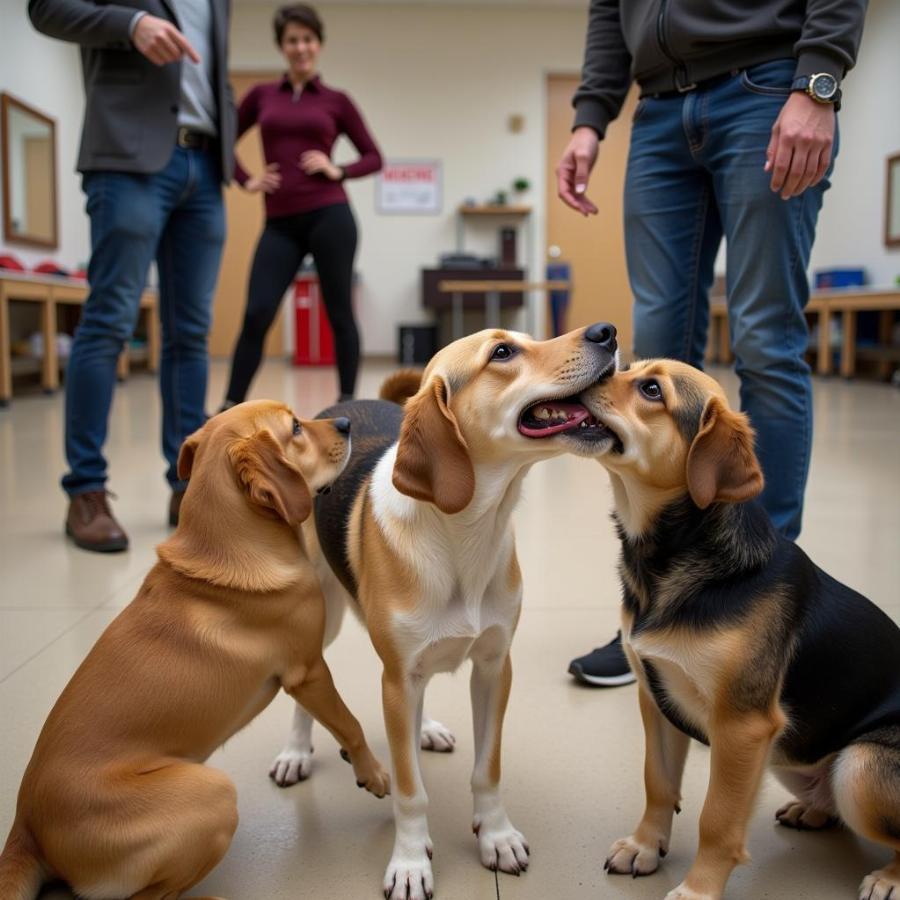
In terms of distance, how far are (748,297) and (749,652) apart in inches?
35.0

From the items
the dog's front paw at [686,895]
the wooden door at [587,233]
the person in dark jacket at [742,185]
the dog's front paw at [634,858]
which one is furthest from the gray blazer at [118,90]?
the wooden door at [587,233]

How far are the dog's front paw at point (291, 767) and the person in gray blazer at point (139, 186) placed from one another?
1.54m

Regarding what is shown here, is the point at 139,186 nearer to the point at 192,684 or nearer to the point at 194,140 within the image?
the point at 194,140

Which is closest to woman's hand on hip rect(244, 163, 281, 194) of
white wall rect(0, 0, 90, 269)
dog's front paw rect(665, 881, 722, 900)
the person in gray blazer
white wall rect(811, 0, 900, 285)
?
the person in gray blazer

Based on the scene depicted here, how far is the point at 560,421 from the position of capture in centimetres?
138

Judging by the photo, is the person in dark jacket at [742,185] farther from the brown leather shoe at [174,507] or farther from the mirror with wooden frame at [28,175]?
the mirror with wooden frame at [28,175]

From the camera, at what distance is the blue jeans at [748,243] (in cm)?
187

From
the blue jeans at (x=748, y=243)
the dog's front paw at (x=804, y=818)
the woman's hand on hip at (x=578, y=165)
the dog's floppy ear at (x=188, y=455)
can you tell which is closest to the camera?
the dog's front paw at (x=804, y=818)

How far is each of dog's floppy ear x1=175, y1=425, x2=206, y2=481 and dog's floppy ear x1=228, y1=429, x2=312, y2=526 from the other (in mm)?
148

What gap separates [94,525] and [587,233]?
11.6 metres

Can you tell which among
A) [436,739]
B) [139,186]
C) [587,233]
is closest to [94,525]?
[139,186]

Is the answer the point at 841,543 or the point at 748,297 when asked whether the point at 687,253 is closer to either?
the point at 748,297

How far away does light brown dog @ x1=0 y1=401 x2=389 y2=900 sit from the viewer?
1192 millimetres

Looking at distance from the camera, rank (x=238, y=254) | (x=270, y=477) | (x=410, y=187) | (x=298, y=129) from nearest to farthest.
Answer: (x=270, y=477), (x=298, y=129), (x=410, y=187), (x=238, y=254)
